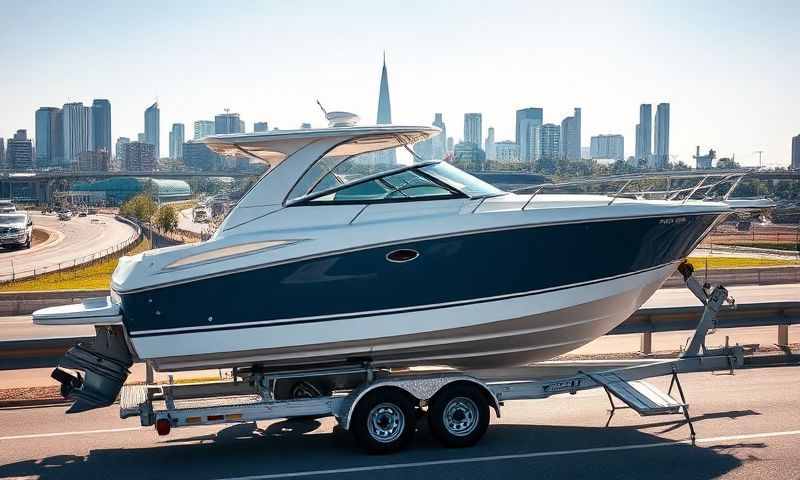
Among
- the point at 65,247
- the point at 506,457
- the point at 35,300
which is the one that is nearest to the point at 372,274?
the point at 506,457

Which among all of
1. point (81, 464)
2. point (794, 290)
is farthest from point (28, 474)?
point (794, 290)

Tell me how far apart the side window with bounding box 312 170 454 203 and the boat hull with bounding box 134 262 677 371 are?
1.20 metres

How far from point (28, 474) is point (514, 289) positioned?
4.72 metres

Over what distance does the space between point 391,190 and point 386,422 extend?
2.28m

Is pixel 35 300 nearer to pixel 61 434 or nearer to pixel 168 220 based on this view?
pixel 61 434

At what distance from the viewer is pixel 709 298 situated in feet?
30.7

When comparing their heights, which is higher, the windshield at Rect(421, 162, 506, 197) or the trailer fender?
the windshield at Rect(421, 162, 506, 197)

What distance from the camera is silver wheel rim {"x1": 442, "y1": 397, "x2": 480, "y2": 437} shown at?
836cm

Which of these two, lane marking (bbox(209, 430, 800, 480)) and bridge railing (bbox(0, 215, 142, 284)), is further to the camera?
bridge railing (bbox(0, 215, 142, 284))

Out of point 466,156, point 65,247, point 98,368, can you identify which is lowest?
point 65,247

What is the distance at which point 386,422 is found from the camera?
827cm

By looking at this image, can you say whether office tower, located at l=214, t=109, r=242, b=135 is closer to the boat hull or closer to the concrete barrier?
the concrete barrier

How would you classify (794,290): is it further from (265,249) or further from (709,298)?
(265,249)

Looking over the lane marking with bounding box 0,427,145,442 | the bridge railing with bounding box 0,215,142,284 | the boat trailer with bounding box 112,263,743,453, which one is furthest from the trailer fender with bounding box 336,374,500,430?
the bridge railing with bounding box 0,215,142,284
